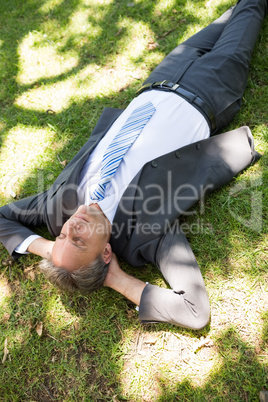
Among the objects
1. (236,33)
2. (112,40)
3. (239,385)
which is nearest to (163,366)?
(239,385)

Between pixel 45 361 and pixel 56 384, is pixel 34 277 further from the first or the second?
pixel 56 384

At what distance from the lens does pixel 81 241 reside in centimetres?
310

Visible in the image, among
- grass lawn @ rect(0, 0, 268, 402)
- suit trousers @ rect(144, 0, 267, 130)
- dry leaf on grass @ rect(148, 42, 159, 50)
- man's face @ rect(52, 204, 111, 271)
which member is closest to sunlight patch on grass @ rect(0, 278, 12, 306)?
grass lawn @ rect(0, 0, 268, 402)

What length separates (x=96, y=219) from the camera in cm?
321

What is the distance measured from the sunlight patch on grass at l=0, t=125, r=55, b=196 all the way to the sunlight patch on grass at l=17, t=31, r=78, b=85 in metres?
1.09

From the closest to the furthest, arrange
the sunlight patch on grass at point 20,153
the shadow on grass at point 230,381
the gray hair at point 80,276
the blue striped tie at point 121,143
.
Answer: the shadow on grass at point 230,381
the gray hair at point 80,276
the blue striped tie at point 121,143
the sunlight patch on grass at point 20,153

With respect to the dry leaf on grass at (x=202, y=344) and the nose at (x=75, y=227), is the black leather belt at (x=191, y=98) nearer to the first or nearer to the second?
the nose at (x=75, y=227)

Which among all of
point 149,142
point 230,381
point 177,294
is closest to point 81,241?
point 177,294

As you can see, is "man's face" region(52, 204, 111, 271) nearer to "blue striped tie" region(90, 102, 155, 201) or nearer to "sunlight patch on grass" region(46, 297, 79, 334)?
"blue striped tie" region(90, 102, 155, 201)

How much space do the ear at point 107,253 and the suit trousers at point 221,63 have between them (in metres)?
2.01

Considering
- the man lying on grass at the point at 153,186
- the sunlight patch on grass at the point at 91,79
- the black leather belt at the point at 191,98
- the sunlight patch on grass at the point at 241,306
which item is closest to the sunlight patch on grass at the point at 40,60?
the sunlight patch on grass at the point at 91,79

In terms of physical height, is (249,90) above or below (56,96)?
below

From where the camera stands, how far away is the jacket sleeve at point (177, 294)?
292 cm

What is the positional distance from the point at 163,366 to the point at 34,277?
179cm
